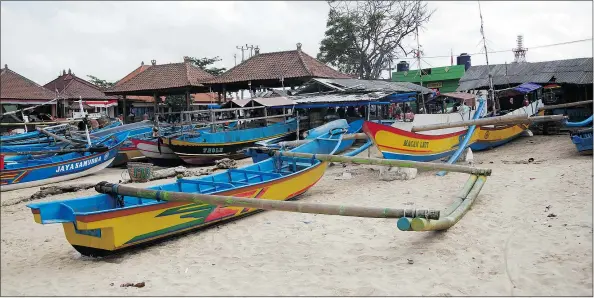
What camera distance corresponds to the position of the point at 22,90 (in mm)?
21219

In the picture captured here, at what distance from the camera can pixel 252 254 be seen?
5.55 metres

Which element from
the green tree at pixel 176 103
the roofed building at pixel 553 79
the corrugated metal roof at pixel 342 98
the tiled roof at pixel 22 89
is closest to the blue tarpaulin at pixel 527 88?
the roofed building at pixel 553 79

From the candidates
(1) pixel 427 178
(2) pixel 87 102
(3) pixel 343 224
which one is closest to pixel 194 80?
(2) pixel 87 102

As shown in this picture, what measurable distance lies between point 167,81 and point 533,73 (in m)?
16.5

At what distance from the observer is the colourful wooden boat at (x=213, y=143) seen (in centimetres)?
1417

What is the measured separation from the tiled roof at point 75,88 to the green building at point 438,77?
18.8 meters

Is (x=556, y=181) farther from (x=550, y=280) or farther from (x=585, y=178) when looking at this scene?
(x=550, y=280)

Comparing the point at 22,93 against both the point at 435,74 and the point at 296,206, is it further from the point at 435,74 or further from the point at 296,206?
the point at 435,74

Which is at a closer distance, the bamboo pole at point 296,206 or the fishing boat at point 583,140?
the bamboo pole at point 296,206

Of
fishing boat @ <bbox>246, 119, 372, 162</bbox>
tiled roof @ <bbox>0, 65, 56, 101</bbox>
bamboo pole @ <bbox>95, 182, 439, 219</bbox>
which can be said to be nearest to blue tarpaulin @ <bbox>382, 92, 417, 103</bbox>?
fishing boat @ <bbox>246, 119, 372, 162</bbox>

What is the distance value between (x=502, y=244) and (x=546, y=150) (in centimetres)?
901

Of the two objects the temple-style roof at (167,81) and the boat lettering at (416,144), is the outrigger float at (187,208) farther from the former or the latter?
the temple-style roof at (167,81)

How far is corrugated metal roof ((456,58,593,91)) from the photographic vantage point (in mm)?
17516

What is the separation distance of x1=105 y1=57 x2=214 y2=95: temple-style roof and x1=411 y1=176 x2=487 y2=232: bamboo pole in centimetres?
1524
